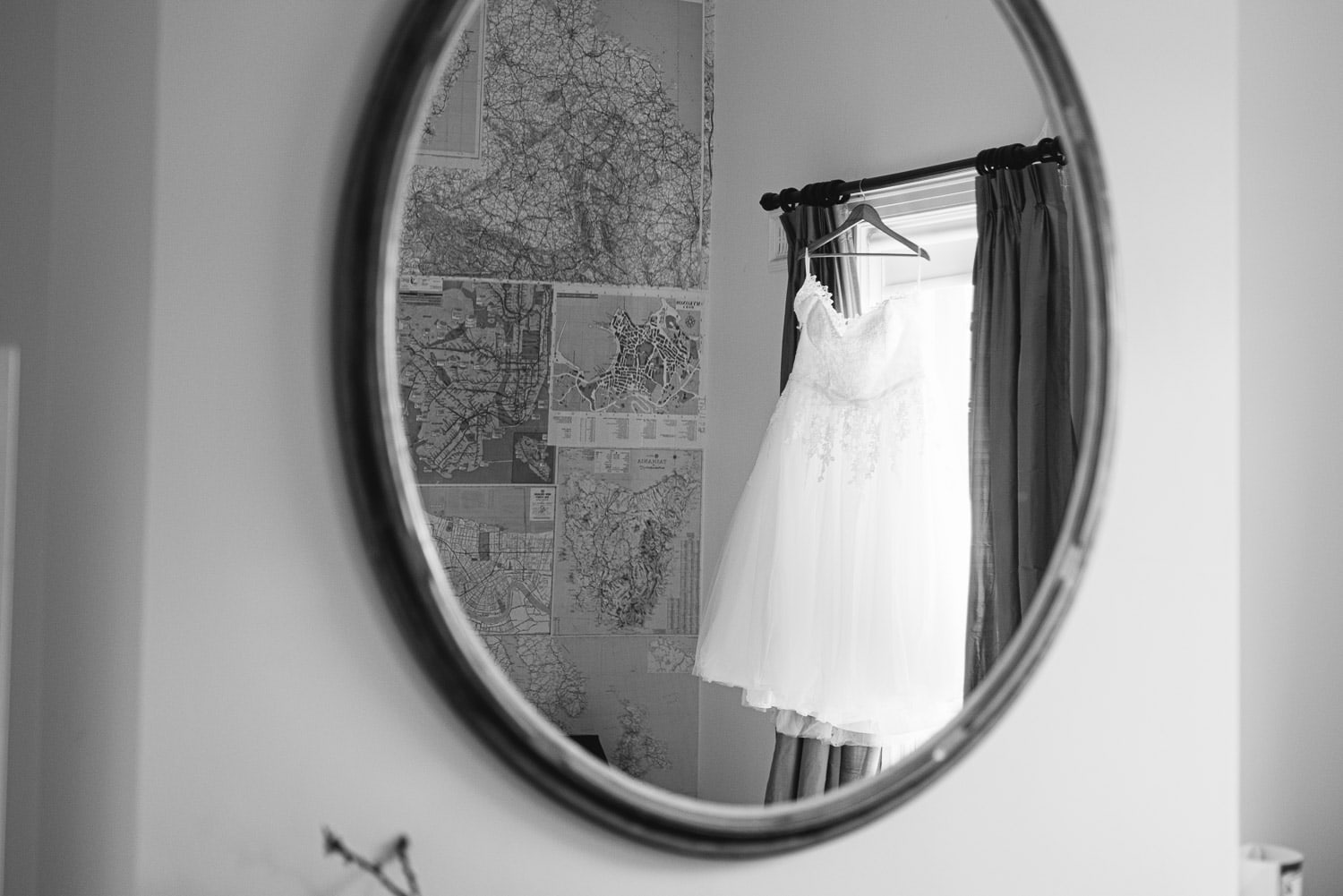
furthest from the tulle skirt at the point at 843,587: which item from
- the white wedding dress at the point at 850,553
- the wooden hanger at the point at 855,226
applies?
the wooden hanger at the point at 855,226

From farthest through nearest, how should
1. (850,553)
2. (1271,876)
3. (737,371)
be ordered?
(1271,876) → (850,553) → (737,371)

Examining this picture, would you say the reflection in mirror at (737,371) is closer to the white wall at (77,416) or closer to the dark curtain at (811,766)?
the dark curtain at (811,766)

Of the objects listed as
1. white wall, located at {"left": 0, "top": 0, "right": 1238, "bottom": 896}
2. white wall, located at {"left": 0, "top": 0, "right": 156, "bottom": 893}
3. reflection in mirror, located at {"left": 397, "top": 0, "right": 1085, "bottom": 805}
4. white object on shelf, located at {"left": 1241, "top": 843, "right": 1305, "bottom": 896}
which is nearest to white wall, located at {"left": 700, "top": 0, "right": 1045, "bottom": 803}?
reflection in mirror, located at {"left": 397, "top": 0, "right": 1085, "bottom": 805}

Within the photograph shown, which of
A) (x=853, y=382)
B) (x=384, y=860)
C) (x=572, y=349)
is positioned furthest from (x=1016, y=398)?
(x=384, y=860)

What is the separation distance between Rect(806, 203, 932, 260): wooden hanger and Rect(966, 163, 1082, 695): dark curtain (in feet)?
0.26

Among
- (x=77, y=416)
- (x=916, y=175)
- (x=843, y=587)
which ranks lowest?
(x=843, y=587)

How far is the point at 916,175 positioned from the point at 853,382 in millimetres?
229

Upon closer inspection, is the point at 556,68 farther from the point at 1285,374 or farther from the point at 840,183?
the point at 1285,374

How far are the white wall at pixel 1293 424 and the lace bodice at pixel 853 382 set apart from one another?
A: 1.10m

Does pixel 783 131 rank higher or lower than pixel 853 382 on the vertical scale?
higher

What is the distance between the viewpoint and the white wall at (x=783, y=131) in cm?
97

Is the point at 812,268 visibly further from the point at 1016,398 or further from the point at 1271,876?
the point at 1271,876

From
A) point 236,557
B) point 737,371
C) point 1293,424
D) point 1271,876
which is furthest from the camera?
point 1293,424

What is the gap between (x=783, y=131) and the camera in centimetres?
104
